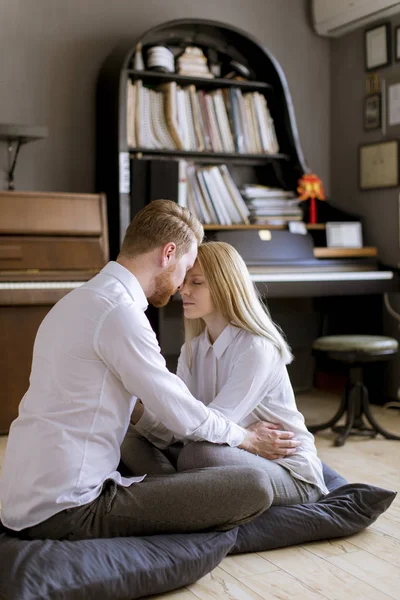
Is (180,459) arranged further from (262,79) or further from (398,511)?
(262,79)

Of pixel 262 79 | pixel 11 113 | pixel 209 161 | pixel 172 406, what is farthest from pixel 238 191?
pixel 172 406

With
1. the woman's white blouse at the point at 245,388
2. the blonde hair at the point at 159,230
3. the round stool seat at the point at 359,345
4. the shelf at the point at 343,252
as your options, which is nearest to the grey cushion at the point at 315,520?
the woman's white blouse at the point at 245,388

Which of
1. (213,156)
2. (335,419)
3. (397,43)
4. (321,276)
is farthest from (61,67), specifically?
(335,419)

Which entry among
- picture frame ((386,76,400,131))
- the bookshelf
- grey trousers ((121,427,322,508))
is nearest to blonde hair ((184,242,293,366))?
grey trousers ((121,427,322,508))

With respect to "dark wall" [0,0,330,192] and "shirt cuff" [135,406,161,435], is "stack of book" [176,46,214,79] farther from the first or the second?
"shirt cuff" [135,406,161,435]

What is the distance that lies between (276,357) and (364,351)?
141 centimetres

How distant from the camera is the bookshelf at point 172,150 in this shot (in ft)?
13.4

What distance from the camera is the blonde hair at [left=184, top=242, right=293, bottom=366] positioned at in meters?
2.38

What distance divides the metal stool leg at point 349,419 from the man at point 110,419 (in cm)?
159

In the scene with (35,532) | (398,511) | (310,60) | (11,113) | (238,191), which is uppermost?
(310,60)

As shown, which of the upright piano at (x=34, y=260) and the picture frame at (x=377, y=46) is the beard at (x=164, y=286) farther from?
the picture frame at (x=377, y=46)

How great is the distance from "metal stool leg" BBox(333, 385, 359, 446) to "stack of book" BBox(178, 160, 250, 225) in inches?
46.6

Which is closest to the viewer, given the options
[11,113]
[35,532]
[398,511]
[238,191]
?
[35,532]

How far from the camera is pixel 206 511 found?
206cm
